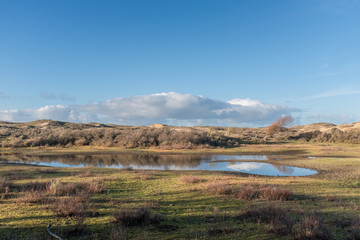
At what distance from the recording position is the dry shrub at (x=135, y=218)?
798 centimetres

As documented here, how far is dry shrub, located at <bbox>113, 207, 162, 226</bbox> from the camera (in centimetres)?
798

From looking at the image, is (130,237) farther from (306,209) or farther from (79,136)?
(79,136)

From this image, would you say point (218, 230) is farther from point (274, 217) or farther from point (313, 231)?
point (313, 231)

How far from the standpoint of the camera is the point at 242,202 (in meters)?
11.2

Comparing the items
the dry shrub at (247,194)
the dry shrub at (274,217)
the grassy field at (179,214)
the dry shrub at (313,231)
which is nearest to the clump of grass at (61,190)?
the grassy field at (179,214)

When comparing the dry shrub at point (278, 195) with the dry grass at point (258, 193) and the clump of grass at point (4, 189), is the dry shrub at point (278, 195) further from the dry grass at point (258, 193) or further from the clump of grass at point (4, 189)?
the clump of grass at point (4, 189)

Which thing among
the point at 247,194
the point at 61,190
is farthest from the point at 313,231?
the point at 61,190

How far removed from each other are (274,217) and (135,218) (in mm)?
4558

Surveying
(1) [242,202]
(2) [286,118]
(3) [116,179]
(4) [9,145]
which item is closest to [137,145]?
(4) [9,145]

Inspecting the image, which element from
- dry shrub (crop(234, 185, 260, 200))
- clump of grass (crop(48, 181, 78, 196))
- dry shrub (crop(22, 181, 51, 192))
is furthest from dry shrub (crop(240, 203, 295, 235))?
dry shrub (crop(22, 181, 51, 192))

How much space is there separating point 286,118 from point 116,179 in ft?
317

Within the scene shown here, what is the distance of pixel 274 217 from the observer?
838 centimetres

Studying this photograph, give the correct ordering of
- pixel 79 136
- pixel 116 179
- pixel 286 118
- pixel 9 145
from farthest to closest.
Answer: pixel 286 118
pixel 79 136
pixel 9 145
pixel 116 179

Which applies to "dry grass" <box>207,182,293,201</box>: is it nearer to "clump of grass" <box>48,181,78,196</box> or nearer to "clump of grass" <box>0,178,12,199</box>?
"clump of grass" <box>48,181,78,196</box>
